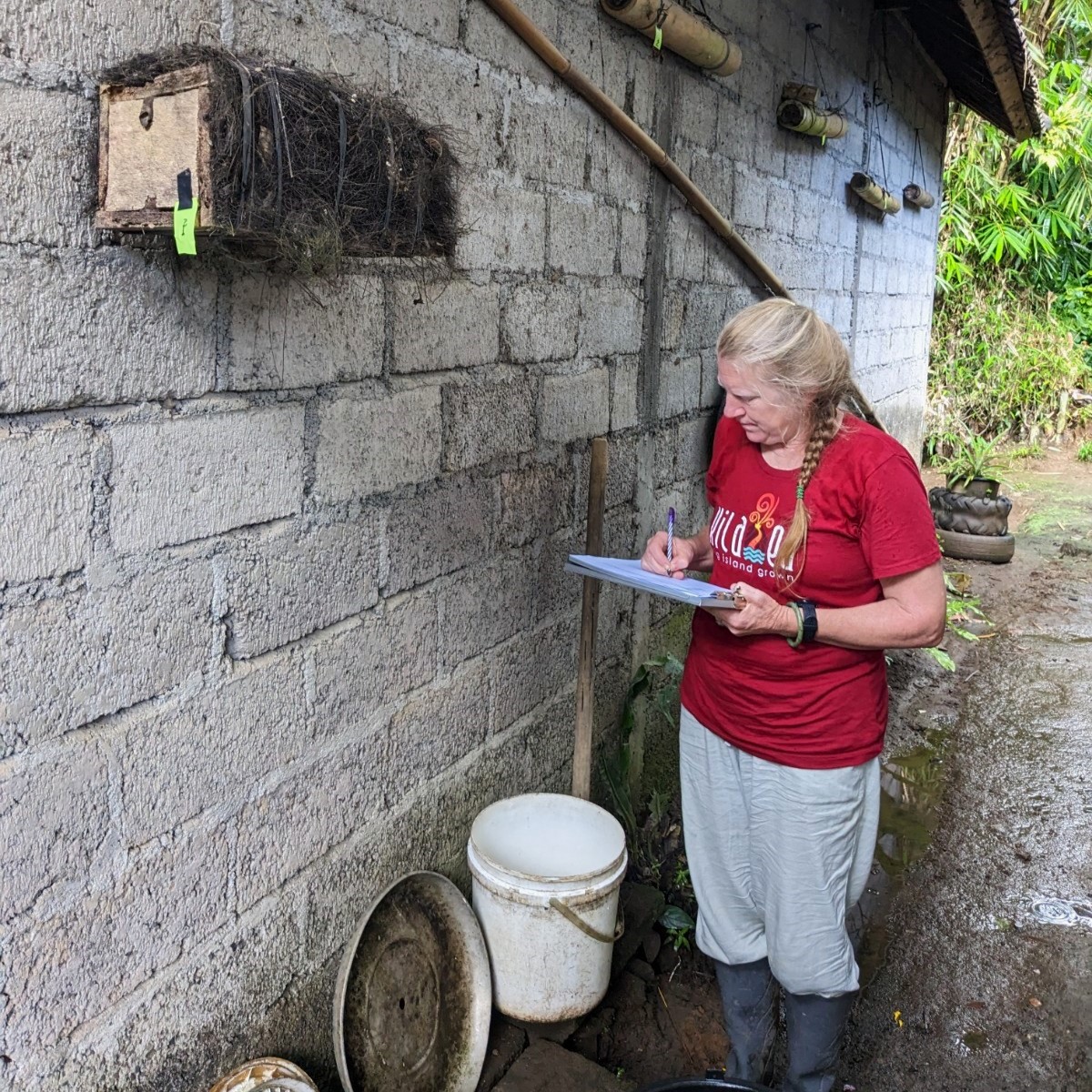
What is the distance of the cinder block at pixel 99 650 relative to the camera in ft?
5.04

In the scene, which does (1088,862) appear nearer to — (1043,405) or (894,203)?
(894,203)

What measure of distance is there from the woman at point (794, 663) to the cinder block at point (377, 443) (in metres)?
0.61

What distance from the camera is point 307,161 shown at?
167 cm

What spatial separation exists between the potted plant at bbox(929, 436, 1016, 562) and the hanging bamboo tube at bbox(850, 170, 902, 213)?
2.19 m

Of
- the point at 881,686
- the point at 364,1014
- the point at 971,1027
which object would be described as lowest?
the point at 971,1027

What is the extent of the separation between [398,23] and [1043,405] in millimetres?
12233

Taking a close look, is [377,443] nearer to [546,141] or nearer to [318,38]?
[318,38]

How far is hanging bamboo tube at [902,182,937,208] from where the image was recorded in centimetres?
770

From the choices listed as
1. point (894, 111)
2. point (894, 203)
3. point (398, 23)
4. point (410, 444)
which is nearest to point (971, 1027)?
point (410, 444)

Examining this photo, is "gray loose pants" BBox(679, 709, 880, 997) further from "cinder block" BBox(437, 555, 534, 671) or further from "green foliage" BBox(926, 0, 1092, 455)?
"green foliage" BBox(926, 0, 1092, 455)

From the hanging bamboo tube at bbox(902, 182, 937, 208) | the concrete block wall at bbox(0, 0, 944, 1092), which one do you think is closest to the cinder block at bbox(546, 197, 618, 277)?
the concrete block wall at bbox(0, 0, 944, 1092)

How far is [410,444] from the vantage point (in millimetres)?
2371

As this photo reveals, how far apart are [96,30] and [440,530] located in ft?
4.19

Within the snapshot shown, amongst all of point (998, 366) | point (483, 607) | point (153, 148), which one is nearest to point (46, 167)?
point (153, 148)
